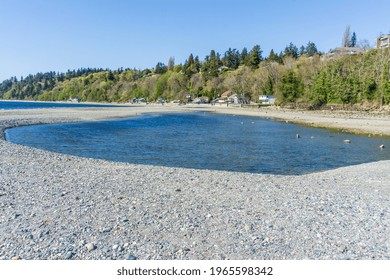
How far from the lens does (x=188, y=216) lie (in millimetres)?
8430

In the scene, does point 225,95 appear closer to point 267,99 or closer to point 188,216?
point 267,99

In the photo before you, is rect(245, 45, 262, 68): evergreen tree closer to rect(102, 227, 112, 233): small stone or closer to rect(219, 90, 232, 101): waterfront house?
rect(219, 90, 232, 101): waterfront house

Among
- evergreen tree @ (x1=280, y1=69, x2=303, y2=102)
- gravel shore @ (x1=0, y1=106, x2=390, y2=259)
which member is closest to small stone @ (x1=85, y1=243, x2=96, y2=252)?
gravel shore @ (x1=0, y1=106, x2=390, y2=259)

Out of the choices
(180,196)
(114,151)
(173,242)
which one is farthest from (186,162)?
(173,242)

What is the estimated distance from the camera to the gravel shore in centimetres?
632

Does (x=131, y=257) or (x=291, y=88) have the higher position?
(x=291, y=88)

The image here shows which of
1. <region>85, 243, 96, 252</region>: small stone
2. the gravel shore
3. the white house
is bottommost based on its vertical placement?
the gravel shore

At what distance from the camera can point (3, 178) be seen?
1270 cm

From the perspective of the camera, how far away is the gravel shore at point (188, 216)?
6324mm

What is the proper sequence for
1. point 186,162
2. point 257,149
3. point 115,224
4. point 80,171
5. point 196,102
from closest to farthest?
point 115,224 < point 80,171 < point 186,162 < point 257,149 < point 196,102

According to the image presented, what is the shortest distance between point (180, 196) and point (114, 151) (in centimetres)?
1638

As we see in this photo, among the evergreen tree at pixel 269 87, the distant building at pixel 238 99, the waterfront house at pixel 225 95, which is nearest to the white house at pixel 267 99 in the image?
the evergreen tree at pixel 269 87

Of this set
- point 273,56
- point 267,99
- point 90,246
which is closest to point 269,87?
point 267,99
